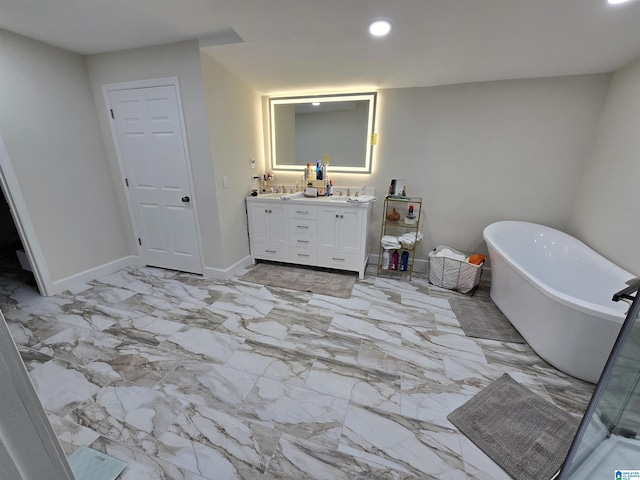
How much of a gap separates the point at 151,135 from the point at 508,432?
3.81 meters

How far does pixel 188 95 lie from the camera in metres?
2.50

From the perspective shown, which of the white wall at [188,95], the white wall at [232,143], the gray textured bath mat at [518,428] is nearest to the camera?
the gray textured bath mat at [518,428]

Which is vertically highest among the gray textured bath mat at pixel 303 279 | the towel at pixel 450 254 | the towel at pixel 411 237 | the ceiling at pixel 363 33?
the ceiling at pixel 363 33

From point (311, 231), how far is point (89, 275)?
2581mm

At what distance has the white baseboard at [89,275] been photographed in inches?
105

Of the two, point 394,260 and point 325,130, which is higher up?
point 325,130

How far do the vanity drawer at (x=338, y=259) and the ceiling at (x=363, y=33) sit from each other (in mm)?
1934

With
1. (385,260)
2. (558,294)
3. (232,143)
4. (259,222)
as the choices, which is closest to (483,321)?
(558,294)

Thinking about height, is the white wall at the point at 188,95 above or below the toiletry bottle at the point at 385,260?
above

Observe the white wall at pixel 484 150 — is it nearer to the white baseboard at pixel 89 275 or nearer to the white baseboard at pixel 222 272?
the white baseboard at pixel 222 272

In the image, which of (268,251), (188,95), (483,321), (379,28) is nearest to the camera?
(379,28)

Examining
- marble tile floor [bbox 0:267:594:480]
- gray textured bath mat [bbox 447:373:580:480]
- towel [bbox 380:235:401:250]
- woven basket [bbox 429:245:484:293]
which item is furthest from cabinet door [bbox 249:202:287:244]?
gray textured bath mat [bbox 447:373:580:480]

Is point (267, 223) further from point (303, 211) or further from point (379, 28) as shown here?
point (379, 28)

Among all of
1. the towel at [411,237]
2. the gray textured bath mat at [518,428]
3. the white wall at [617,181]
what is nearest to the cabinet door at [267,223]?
the towel at [411,237]
